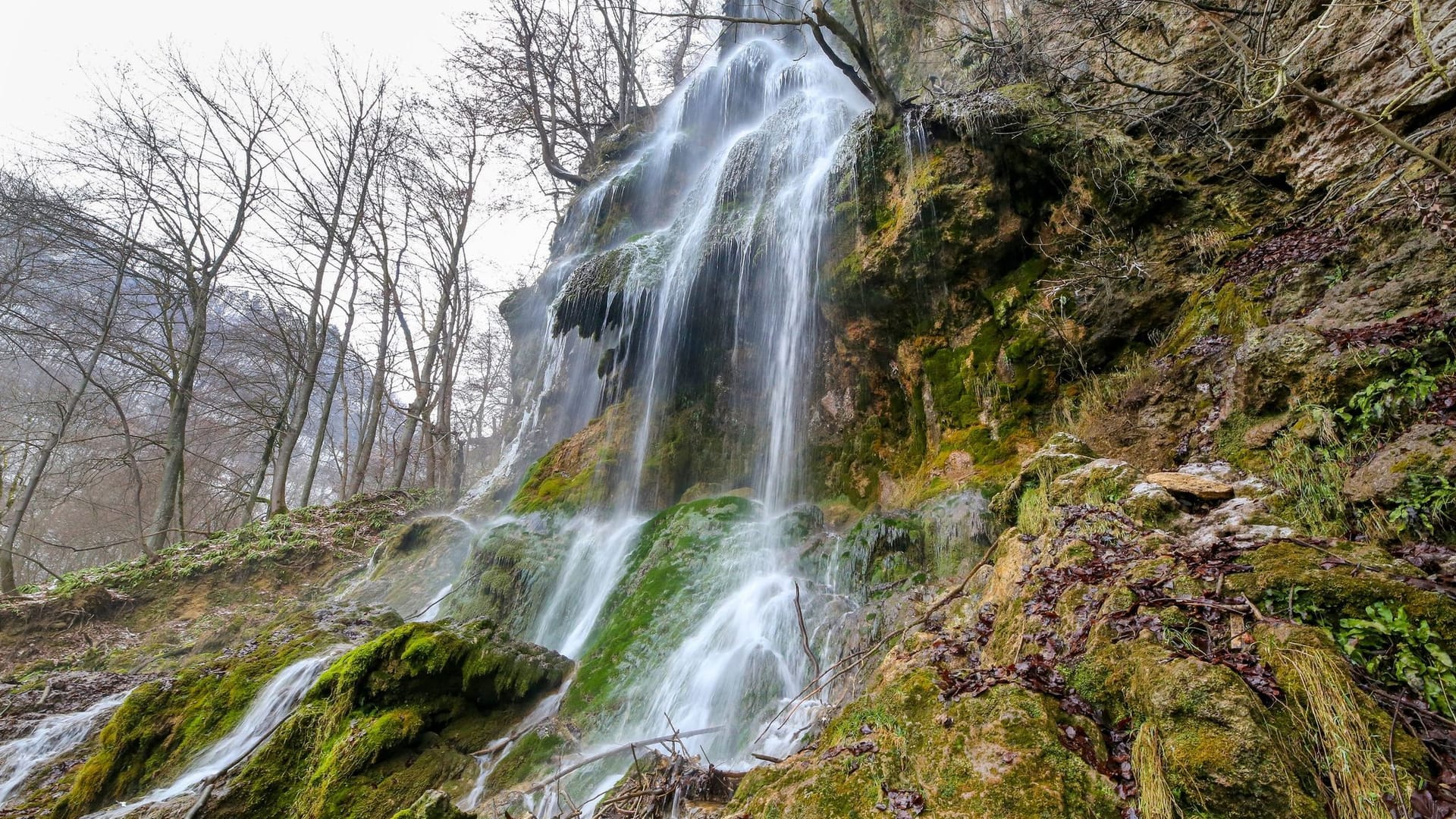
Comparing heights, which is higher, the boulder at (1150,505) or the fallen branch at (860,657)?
the boulder at (1150,505)

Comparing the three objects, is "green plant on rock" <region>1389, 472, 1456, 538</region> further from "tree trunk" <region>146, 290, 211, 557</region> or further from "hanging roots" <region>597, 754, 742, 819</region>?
"tree trunk" <region>146, 290, 211, 557</region>

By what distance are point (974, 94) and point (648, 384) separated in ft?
22.5

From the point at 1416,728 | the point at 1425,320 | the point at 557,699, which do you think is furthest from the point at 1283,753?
the point at 557,699

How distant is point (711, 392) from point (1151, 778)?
8722 mm

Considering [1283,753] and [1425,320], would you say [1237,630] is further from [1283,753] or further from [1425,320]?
[1425,320]

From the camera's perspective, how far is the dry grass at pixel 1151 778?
1.57 meters

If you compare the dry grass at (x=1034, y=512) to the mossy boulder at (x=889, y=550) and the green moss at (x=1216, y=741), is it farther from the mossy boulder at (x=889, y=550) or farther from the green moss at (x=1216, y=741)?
the green moss at (x=1216, y=741)

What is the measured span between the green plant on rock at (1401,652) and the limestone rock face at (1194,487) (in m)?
1.55

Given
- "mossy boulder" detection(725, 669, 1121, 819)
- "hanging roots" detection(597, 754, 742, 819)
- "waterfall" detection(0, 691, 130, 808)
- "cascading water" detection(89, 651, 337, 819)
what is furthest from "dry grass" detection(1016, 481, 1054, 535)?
"waterfall" detection(0, 691, 130, 808)

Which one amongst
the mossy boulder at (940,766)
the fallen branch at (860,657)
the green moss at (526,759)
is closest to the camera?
the mossy boulder at (940,766)

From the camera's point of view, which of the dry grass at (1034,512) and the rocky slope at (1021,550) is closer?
the rocky slope at (1021,550)

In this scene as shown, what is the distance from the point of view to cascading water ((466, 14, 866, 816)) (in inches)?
195

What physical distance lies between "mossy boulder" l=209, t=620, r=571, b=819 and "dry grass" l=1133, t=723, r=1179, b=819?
442 cm

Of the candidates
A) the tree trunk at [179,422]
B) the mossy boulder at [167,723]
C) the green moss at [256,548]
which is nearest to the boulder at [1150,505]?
the mossy boulder at [167,723]
